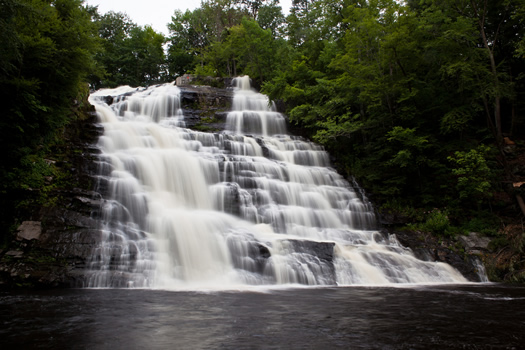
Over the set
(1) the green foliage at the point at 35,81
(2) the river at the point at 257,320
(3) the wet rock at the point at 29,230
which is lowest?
(2) the river at the point at 257,320

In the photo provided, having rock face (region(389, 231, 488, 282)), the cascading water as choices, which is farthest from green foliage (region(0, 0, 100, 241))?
rock face (region(389, 231, 488, 282))

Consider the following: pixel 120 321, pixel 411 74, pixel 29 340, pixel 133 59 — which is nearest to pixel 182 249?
pixel 120 321

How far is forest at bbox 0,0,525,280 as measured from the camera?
982cm

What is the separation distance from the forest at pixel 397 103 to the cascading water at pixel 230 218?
6.15 feet

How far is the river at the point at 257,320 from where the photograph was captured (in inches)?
151

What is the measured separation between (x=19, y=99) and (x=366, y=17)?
15.8 meters

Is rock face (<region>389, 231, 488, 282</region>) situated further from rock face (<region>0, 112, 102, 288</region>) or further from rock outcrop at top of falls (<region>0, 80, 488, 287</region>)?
rock face (<region>0, 112, 102, 288</region>)

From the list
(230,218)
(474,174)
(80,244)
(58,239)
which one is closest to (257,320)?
(80,244)

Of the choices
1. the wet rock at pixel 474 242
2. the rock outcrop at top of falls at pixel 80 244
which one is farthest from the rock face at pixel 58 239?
the wet rock at pixel 474 242

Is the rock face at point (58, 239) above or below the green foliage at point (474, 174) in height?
below

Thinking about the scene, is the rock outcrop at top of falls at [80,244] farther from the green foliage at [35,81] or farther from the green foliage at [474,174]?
the green foliage at [474,174]

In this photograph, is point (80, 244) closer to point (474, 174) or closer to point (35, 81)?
point (35, 81)

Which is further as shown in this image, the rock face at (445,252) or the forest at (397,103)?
the rock face at (445,252)

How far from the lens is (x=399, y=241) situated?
1238 cm
